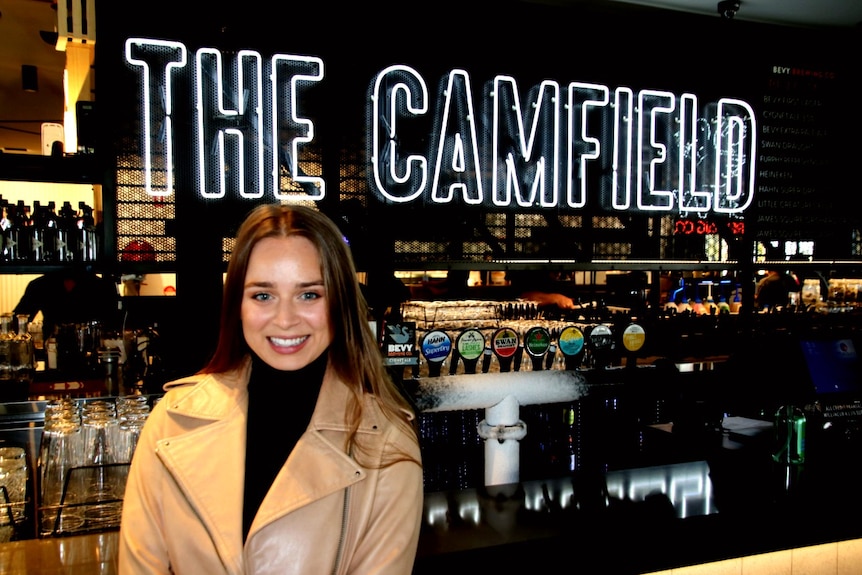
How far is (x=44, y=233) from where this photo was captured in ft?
12.2

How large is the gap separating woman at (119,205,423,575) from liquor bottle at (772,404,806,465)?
63.3 inches

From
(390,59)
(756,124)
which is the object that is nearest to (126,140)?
(390,59)

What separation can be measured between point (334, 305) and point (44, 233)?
3.02 meters

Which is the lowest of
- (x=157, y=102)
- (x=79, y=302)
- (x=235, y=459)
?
(x=235, y=459)

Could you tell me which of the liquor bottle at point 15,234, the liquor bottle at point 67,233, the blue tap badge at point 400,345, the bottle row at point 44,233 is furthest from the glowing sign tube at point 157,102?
the blue tap badge at point 400,345

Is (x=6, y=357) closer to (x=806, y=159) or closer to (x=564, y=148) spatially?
(x=564, y=148)

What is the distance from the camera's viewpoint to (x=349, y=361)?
149cm

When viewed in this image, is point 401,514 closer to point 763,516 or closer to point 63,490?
point 63,490

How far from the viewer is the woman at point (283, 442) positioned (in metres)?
1.30

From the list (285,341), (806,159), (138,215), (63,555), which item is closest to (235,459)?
(285,341)

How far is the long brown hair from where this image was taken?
1.44m

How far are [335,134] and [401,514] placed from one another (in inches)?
108

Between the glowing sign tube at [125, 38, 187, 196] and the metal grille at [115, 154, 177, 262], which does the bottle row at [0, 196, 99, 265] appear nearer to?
the metal grille at [115, 154, 177, 262]

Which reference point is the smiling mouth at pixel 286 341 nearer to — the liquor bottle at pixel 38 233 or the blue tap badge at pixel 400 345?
the blue tap badge at pixel 400 345
